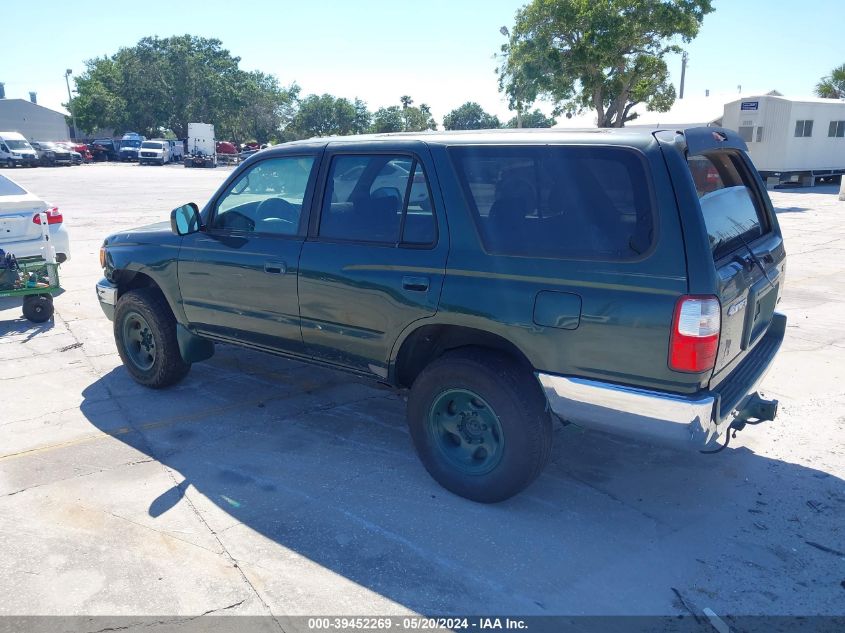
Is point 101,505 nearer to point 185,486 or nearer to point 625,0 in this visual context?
point 185,486

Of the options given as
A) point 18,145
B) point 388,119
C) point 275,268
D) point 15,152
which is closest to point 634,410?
point 275,268

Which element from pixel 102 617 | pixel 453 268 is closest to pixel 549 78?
pixel 453 268

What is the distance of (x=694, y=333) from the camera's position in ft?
10.2

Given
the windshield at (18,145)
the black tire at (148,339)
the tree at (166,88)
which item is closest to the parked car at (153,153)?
the windshield at (18,145)

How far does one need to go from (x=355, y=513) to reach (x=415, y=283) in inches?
50.9

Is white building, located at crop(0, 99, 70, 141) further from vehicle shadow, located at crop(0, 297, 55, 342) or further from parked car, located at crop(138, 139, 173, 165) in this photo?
vehicle shadow, located at crop(0, 297, 55, 342)

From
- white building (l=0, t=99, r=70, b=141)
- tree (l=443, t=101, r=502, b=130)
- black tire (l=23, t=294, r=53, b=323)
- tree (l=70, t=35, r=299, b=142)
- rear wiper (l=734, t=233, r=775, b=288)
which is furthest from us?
tree (l=443, t=101, r=502, b=130)

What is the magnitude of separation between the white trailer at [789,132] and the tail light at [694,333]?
24785 mm

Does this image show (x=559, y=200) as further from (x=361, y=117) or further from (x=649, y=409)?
(x=361, y=117)

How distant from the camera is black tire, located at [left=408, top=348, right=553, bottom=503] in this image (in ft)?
11.9

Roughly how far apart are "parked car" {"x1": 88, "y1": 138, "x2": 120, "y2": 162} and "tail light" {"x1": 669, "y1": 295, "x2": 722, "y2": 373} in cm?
5981

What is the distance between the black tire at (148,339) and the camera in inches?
211

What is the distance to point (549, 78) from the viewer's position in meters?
25.8

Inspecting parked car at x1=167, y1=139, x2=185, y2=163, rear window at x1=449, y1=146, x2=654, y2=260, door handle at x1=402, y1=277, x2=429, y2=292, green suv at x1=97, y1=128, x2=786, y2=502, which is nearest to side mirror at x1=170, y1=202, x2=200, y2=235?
green suv at x1=97, y1=128, x2=786, y2=502
